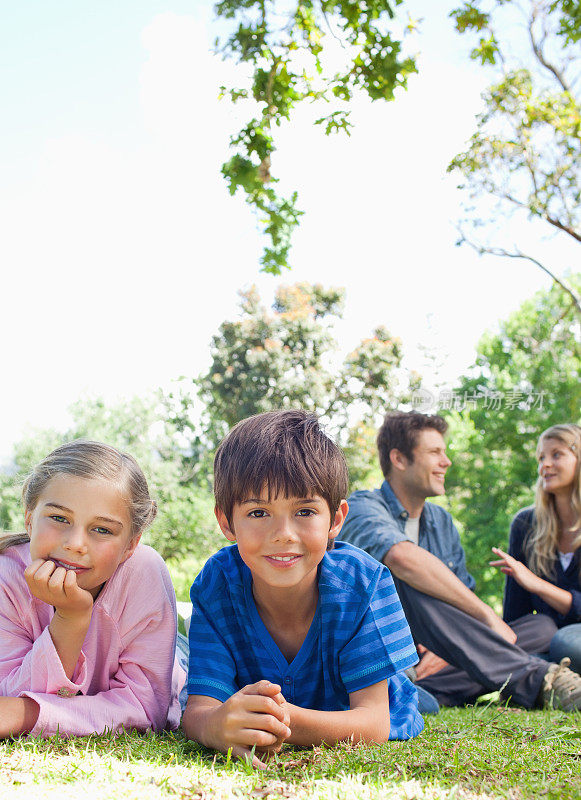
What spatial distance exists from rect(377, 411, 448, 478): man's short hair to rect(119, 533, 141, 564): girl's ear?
2117mm

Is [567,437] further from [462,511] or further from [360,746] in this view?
[462,511]

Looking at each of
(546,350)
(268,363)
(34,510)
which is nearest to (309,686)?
(34,510)

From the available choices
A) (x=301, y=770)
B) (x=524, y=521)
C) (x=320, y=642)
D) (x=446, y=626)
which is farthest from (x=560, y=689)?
(x=301, y=770)

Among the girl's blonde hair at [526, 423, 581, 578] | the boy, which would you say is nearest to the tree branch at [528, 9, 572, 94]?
the girl's blonde hair at [526, 423, 581, 578]

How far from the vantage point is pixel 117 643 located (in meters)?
2.47

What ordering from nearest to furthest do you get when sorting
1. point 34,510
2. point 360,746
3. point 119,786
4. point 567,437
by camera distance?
1. point 119,786
2. point 360,746
3. point 34,510
4. point 567,437

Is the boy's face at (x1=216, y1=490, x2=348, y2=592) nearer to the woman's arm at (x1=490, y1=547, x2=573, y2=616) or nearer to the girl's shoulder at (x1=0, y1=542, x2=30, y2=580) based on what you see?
the girl's shoulder at (x1=0, y1=542, x2=30, y2=580)

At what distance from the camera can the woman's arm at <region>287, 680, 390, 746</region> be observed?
6.74ft

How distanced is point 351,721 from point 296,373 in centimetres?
1809

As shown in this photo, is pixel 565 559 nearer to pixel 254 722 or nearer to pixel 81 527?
pixel 254 722

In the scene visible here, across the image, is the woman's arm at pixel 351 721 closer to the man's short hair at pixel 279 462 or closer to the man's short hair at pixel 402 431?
the man's short hair at pixel 279 462

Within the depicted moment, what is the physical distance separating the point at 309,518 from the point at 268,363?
17.7 m

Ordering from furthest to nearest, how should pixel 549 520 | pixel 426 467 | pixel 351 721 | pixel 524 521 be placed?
pixel 524 521 < pixel 549 520 < pixel 426 467 < pixel 351 721

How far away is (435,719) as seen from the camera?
9.89 ft
